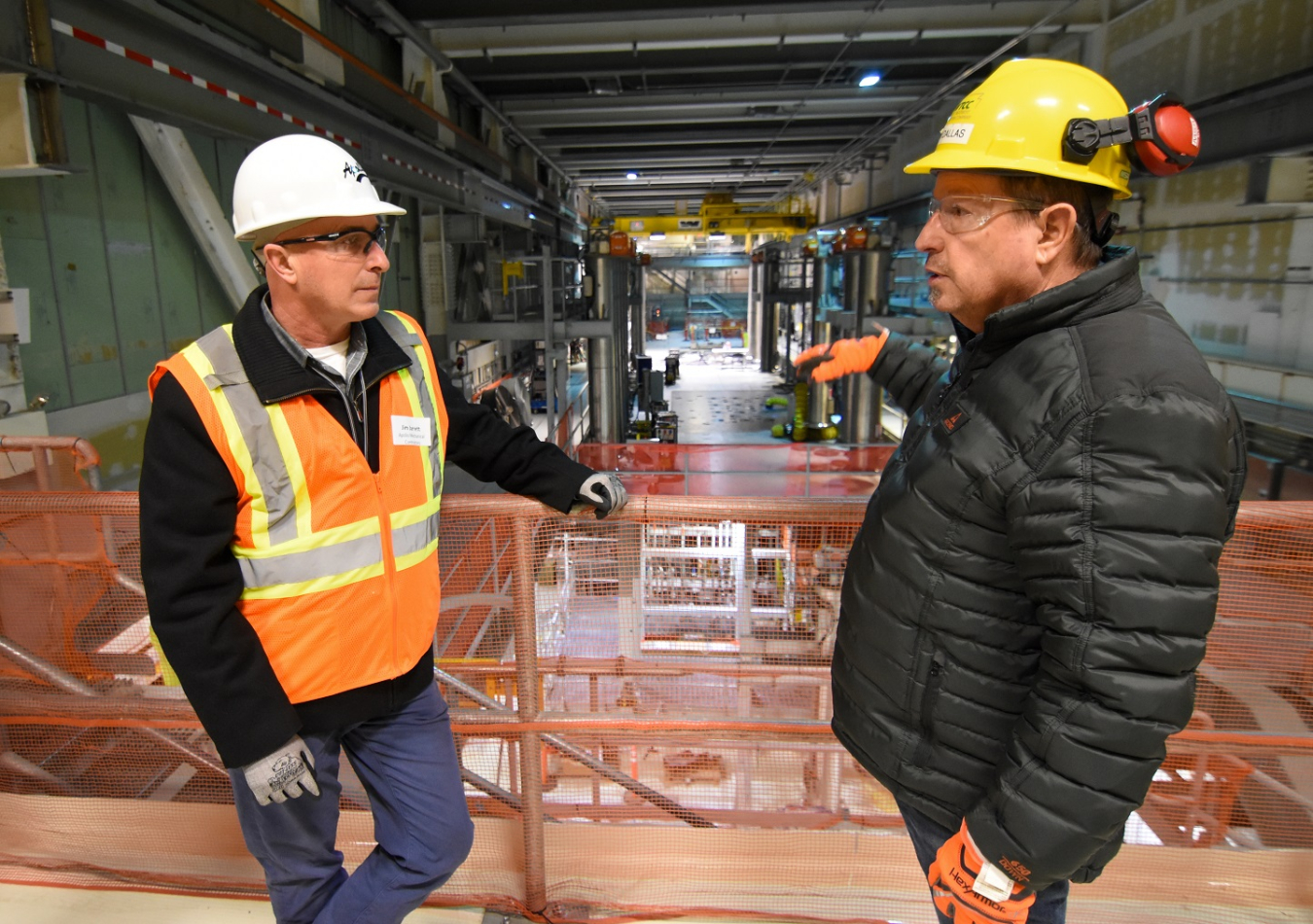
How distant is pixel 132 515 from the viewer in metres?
2.17

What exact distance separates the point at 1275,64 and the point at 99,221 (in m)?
8.39

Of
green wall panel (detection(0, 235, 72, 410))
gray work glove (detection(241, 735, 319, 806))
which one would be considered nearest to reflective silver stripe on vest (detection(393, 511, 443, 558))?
gray work glove (detection(241, 735, 319, 806))

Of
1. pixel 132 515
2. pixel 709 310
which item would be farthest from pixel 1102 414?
pixel 709 310

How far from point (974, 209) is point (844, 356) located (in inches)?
44.3

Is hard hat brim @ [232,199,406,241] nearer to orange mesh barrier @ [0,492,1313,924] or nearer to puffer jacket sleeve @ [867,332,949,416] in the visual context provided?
orange mesh barrier @ [0,492,1313,924]

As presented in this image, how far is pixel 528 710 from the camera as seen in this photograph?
7.44 ft

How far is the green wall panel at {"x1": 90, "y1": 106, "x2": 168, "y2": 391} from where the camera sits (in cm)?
439

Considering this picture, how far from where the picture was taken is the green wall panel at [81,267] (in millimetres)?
4062

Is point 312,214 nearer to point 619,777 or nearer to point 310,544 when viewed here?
point 310,544

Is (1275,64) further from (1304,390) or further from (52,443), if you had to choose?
(52,443)

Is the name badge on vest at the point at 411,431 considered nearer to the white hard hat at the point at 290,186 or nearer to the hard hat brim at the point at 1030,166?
the white hard hat at the point at 290,186

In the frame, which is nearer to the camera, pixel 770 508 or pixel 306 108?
pixel 770 508

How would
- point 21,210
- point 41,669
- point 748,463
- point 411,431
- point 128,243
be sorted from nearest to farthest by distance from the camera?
point 411,431
point 41,669
point 21,210
point 128,243
point 748,463

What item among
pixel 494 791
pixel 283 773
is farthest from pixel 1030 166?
pixel 494 791
